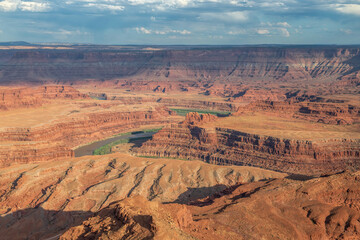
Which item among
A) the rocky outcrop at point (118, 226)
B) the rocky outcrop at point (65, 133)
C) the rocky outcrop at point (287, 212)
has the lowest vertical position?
the rocky outcrop at point (65, 133)

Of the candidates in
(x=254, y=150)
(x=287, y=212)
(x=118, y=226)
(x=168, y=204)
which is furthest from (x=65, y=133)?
(x=287, y=212)

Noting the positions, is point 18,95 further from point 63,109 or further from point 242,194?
point 242,194

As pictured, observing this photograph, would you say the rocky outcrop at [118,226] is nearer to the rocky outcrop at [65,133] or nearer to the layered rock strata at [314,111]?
the rocky outcrop at [65,133]

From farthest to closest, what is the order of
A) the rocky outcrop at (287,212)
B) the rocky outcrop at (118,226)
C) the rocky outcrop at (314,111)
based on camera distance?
the rocky outcrop at (314,111) < the rocky outcrop at (287,212) < the rocky outcrop at (118,226)

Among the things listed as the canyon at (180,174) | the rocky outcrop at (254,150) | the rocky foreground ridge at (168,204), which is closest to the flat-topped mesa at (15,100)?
the canyon at (180,174)

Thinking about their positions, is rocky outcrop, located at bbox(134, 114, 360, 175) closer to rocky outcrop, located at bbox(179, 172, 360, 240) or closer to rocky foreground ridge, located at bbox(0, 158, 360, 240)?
rocky foreground ridge, located at bbox(0, 158, 360, 240)

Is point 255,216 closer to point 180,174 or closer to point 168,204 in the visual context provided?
point 168,204

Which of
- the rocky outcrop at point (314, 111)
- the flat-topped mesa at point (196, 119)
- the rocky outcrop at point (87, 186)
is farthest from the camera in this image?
the rocky outcrop at point (314, 111)

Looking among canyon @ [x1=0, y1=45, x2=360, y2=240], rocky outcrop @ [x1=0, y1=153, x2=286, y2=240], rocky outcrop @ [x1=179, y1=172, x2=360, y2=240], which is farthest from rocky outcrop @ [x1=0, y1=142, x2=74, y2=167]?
rocky outcrop @ [x1=179, y1=172, x2=360, y2=240]

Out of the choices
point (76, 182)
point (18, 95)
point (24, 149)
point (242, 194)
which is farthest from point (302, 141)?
point (18, 95)
